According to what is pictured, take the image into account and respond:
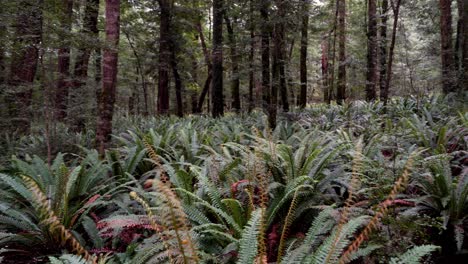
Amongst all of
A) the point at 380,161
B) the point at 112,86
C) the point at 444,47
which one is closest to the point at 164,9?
the point at 112,86

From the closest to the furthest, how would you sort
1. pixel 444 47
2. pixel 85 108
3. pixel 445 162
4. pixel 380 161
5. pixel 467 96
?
pixel 445 162
pixel 380 161
pixel 85 108
pixel 467 96
pixel 444 47

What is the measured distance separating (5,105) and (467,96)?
1006 cm

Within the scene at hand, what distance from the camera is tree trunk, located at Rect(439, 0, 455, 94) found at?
9.62 meters

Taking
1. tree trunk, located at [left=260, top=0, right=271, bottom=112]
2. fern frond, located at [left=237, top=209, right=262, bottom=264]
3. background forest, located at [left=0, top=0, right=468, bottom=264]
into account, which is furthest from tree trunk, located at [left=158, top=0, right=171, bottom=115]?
fern frond, located at [left=237, top=209, right=262, bottom=264]

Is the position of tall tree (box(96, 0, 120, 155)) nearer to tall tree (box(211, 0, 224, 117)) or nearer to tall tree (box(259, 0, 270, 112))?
tall tree (box(259, 0, 270, 112))

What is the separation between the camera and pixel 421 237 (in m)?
2.67

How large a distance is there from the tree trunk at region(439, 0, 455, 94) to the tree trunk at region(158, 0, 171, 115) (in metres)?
9.60

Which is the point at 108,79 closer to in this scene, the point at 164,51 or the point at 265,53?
the point at 265,53

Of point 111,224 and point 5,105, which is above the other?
point 5,105

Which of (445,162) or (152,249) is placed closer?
(152,249)

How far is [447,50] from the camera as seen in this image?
961 cm

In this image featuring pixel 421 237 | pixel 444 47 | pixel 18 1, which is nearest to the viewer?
pixel 421 237

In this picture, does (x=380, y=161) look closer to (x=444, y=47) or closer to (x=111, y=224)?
(x=111, y=224)

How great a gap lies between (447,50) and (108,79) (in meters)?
8.94
